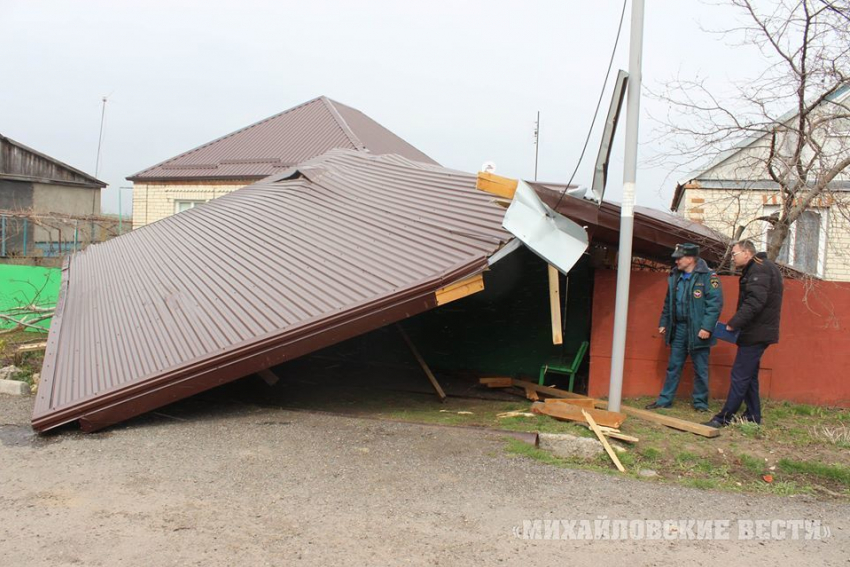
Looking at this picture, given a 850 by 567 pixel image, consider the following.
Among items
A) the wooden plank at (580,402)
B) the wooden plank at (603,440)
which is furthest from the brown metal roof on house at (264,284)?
the wooden plank at (603,440)

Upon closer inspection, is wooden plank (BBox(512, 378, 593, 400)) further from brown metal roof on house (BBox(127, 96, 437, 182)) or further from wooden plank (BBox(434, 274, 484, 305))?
brown metal roof on house (BBox(127, 96, 437, 182))

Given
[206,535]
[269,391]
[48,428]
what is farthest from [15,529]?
[269,391]

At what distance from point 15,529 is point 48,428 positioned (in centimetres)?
211

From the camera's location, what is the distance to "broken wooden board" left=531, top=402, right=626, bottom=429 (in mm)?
6191

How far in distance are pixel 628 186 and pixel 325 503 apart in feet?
13.1

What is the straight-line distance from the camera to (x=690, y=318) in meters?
6.98

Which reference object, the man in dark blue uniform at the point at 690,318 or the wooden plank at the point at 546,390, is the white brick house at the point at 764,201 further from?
the wooden plank at the point at 546,390

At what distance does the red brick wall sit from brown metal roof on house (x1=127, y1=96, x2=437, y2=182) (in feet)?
41.3

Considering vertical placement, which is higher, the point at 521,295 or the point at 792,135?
the point at 792,135

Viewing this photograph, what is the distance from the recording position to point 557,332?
6766mm

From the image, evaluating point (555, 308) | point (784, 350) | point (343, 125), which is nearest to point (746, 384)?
point (784, 350)

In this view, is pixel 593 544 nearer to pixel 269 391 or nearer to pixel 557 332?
pixel 557 332

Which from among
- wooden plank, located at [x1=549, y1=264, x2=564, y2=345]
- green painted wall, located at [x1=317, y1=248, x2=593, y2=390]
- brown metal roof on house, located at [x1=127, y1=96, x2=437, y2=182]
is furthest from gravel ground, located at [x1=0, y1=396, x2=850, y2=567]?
brown metal roof on house, located at [x1=127, y1=96, x2=437, y2=182]

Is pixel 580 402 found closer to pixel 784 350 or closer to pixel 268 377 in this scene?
pixel 784 350
